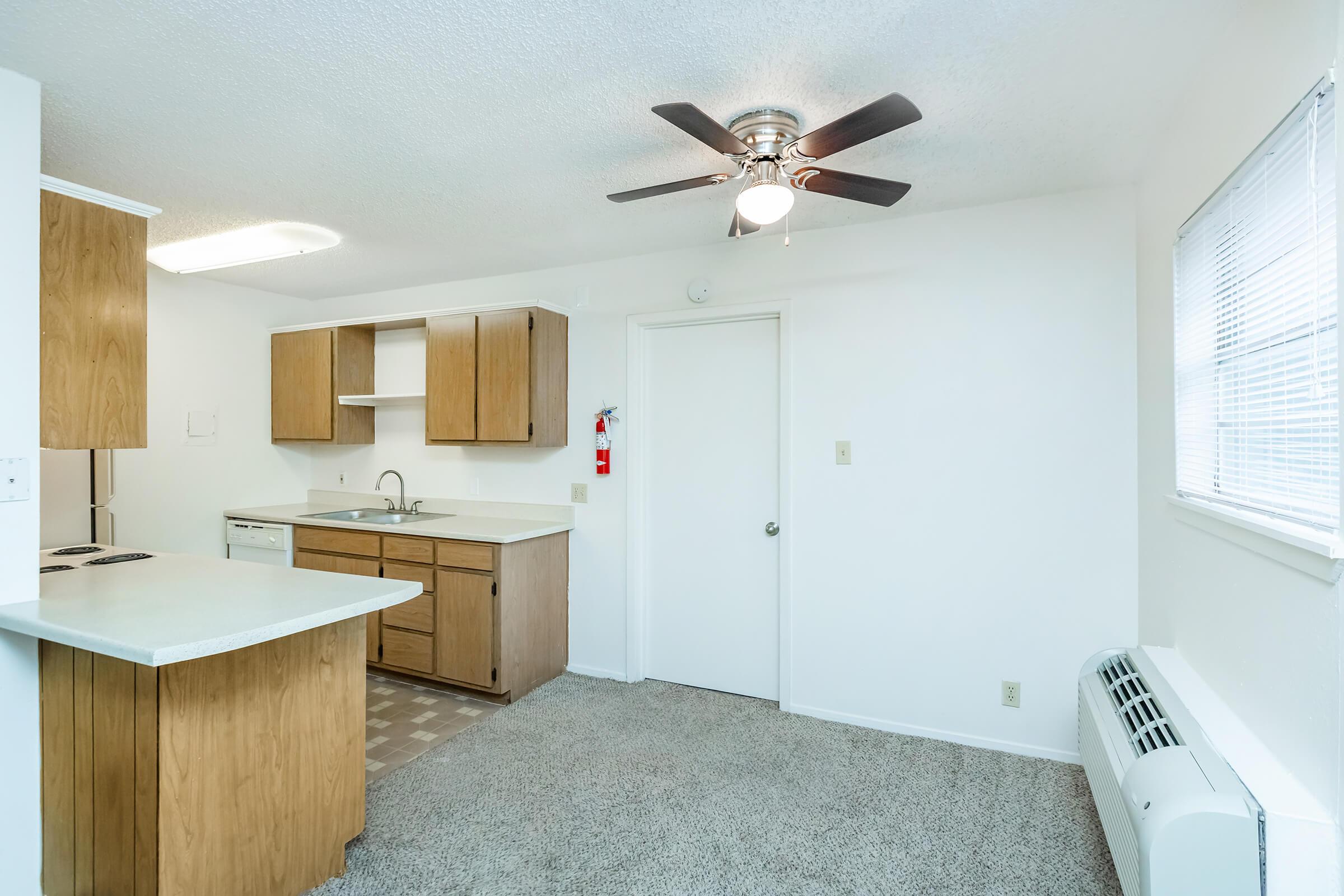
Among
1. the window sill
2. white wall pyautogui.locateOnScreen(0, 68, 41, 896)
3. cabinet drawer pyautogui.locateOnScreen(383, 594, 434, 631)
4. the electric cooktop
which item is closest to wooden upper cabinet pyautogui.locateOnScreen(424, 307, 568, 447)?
cabinet drawer pyautogui.locateOnScreen(383, 594, 434, 631)

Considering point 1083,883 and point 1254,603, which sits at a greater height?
point 1254,603

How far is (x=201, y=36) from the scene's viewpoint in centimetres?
160

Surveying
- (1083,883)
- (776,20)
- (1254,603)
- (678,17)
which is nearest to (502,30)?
(678,17)

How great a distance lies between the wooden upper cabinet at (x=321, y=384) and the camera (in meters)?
4.11

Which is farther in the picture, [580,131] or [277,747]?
[580,131]

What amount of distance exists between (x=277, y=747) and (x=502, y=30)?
2.02m

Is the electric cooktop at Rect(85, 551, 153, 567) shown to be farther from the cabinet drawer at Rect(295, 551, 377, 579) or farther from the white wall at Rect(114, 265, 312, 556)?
the white wall at Rect(114, 265, 312, 556)

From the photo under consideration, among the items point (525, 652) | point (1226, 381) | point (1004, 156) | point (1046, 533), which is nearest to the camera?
point (1226, 381)

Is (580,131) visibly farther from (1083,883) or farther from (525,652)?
(1083,883)

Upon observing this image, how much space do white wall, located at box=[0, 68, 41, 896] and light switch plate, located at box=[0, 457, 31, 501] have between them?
0.05ft

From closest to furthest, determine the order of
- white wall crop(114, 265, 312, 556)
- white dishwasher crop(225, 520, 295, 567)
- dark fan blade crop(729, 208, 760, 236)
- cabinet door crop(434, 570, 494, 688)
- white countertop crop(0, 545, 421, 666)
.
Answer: white countertop crop(0, 545, 421, 666) → dark fan blade crop(729, 208, 760, 236) → cabinet door crop(434, 570, 494, 688) → white wall crop(114, 265, 312, 556) → white dishwasher crop(225, 520, 295, 567)

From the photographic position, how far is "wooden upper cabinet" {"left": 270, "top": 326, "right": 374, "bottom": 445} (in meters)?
4.11

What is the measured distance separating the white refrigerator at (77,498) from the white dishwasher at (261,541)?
60cm

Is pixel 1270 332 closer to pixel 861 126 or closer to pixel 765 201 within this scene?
pixel 861 126
